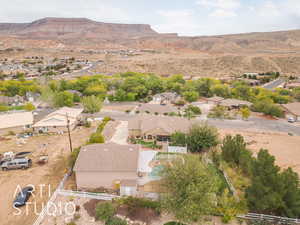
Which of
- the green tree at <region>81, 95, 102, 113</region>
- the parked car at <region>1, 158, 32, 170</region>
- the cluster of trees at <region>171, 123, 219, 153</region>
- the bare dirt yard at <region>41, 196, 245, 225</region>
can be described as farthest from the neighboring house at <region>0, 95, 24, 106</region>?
the cluster of trees at <region>171, 123, 219, 153</region>

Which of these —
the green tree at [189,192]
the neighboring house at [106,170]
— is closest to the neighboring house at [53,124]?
the neighboring house at [106,170]

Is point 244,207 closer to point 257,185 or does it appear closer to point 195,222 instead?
point 257,185

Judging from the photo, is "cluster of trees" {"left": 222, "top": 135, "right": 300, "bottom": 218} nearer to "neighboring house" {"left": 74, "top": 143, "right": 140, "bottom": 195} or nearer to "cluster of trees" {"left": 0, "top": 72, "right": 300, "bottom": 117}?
"neighboring house" {"left": 74, "top": 143, "right": 140, "bottom": 195}

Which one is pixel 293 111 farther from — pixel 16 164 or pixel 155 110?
pixel 16 164

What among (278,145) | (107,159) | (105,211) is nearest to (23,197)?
(107,159)

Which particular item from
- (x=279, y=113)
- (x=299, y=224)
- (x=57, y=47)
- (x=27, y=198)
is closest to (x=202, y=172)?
(x=299, y=224)
